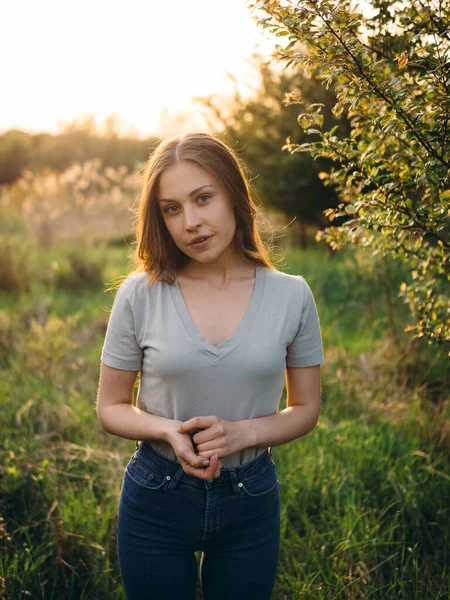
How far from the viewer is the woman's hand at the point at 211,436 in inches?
58.9

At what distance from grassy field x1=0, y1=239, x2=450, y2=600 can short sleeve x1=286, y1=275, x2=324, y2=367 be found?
105 cm

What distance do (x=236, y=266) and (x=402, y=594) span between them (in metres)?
1.53

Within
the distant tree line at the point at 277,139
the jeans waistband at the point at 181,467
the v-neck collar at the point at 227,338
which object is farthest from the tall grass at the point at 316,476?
the distant tree line at the point at 277,139

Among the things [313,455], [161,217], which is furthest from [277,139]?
[161,217]

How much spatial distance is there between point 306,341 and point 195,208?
534 millimetres

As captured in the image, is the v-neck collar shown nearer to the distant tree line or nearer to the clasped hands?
the clasped hands

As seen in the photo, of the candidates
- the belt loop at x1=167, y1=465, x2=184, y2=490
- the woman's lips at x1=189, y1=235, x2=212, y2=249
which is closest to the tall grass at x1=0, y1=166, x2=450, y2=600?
the belt loop at x1=167, y1=465, x2=184, y2=490

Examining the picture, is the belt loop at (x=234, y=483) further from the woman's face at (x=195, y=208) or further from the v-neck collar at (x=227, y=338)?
the woman's face at (x=195, y=208)

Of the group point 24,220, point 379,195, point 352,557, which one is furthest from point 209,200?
point 24,220

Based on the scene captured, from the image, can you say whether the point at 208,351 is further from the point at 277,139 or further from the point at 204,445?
the point at 277,139

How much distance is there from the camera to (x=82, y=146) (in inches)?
891

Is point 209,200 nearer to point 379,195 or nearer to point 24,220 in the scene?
point 379,195

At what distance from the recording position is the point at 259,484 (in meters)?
1.66

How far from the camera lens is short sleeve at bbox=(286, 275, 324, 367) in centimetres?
171
